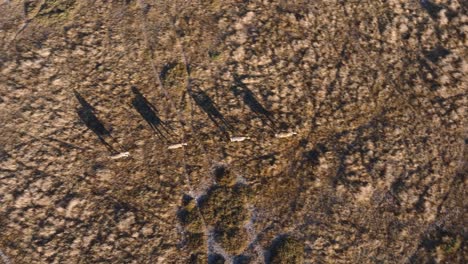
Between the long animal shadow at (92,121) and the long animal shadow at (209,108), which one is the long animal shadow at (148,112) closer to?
the long animal shadow at (92,121)

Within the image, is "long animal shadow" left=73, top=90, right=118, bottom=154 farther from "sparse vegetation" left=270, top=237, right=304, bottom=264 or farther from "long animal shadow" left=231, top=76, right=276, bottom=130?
"sparse vegetation" left=270, top=237, right=304, bottom=264

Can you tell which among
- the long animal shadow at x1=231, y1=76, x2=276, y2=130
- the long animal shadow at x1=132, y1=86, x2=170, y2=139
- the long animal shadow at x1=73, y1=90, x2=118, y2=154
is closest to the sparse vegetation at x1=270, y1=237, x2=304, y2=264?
the long animal shadow at x1=231, y1=76, x2=276, y2=130

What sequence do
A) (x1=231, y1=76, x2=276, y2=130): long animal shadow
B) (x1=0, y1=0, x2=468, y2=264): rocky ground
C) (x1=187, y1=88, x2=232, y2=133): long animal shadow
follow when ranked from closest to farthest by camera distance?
(x1=0, y1=0, x2=468, y2=264): rocky ground < (x1=187, y1=88, x2=232, y2=133): long animal shadow < (x1=231, y1=76, x2=276, y2=130): long animal shadow

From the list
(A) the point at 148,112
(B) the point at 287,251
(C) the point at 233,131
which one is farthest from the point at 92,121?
(B) the point at 287,251

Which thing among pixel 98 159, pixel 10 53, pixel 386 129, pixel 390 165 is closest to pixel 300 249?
pixel 390 165

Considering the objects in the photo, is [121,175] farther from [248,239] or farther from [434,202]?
[434,202]

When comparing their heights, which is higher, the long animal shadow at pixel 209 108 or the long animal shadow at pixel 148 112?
the long animal shadow at pixel 148 112

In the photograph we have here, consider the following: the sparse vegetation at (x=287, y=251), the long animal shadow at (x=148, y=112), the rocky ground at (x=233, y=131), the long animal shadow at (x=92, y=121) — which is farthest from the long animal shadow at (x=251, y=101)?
the long animal shadow at (x=92, y=121)
